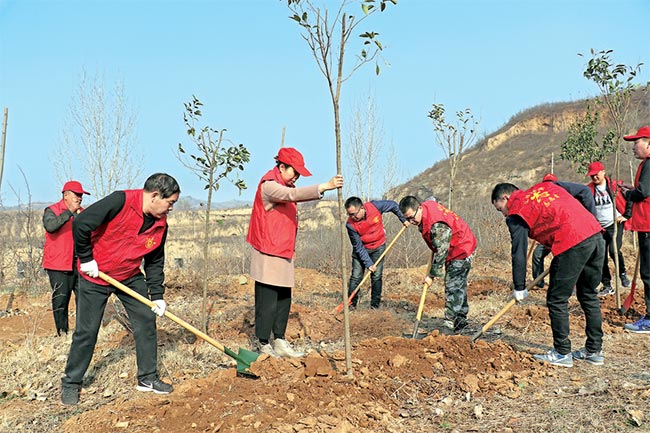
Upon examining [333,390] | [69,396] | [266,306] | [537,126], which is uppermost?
[537,126]

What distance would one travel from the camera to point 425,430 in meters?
3.20

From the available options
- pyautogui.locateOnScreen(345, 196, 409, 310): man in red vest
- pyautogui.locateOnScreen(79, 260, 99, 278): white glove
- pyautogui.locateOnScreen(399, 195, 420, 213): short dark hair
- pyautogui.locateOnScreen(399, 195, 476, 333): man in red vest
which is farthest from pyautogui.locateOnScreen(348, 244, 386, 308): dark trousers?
pyautogui.locateOnScreen(79, 260, 99, 278): white glove

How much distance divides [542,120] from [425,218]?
132ft

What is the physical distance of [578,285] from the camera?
169 inches

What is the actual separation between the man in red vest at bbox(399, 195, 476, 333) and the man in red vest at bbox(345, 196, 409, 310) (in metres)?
1.57

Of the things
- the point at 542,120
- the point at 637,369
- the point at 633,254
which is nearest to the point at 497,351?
the point at 637,369

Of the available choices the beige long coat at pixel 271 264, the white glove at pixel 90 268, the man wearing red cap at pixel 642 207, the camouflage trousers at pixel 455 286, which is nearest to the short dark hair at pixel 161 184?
the white glove at pixel 90 268

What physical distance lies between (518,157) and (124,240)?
1399 inches

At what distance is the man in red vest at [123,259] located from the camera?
141 inches

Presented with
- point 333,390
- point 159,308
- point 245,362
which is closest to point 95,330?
point 159,308

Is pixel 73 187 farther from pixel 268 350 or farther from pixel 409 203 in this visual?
pixel 409 203

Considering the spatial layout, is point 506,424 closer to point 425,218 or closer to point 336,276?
point 425,218

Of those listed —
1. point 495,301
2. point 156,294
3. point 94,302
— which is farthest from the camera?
point 495,301

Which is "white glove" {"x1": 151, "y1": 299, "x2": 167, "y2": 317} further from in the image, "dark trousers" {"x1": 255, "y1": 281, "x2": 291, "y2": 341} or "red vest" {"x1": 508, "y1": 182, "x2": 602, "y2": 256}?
"red vest" {"x1": 508, "y1": 182, "x2": 602, "y2": 256}
